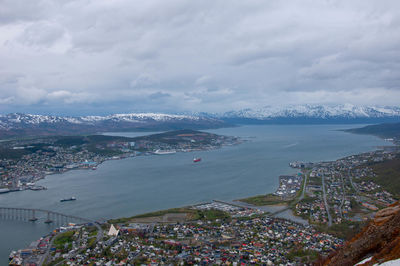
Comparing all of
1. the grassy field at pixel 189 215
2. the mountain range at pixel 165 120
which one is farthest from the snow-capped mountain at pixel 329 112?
the grassy field at pixel 189 215

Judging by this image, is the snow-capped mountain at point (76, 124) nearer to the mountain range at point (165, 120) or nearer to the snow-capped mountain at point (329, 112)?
the mountain range at point (165, 120)

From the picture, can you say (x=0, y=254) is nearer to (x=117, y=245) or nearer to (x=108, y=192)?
(x=117, y=245)

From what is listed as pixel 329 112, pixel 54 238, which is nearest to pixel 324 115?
pixel 329 112

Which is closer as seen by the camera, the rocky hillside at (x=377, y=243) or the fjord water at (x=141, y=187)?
the rocky hillside at (x=377, y=243)

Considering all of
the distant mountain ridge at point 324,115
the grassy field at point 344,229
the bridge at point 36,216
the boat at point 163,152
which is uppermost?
the distant mountain ridge at point 324,115

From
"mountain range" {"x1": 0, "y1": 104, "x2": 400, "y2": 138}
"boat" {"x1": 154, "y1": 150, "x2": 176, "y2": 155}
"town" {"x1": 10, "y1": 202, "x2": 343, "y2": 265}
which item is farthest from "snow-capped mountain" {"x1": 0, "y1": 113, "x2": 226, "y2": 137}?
"town" {"x1": 10, "y1": 202, "x2": 343, "y2": 265}

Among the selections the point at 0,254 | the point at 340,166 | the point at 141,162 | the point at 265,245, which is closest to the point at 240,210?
the point at 265,245
